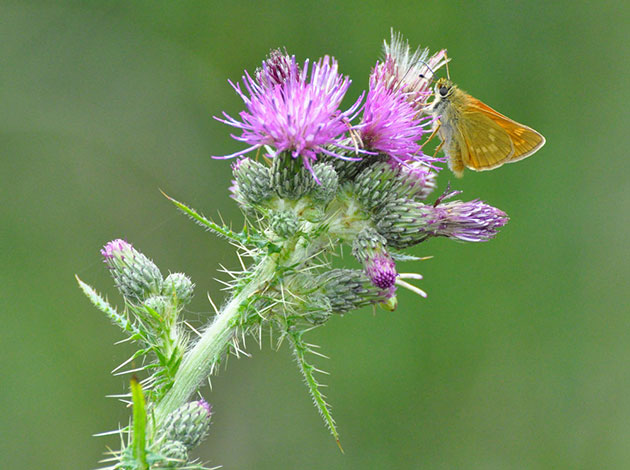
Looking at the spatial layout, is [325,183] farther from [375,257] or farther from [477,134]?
[477,134]

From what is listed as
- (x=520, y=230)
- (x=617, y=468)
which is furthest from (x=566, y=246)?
(x=617, y=468)

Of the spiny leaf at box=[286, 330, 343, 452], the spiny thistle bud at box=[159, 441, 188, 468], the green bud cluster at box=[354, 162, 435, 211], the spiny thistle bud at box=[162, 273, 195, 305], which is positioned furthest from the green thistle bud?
the spiny thistle bud at box=[159, 441, 188, 468]

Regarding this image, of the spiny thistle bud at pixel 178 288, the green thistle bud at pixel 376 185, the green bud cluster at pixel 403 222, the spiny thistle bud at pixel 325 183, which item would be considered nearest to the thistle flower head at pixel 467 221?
the green bud cluster at pixel 403 222

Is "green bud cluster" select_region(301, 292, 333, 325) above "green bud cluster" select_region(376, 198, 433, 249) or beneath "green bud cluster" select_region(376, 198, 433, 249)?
beneath

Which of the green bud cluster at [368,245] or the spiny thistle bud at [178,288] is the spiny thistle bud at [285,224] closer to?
the green bud cluster at [368,245]

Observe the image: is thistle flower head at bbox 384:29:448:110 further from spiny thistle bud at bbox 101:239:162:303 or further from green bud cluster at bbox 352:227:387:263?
spiny thistle bud at bbox 101:239:162:303

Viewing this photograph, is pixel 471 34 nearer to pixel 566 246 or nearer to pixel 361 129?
pixel 566 246

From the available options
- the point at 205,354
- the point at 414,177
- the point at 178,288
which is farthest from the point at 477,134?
the point at 205,354
